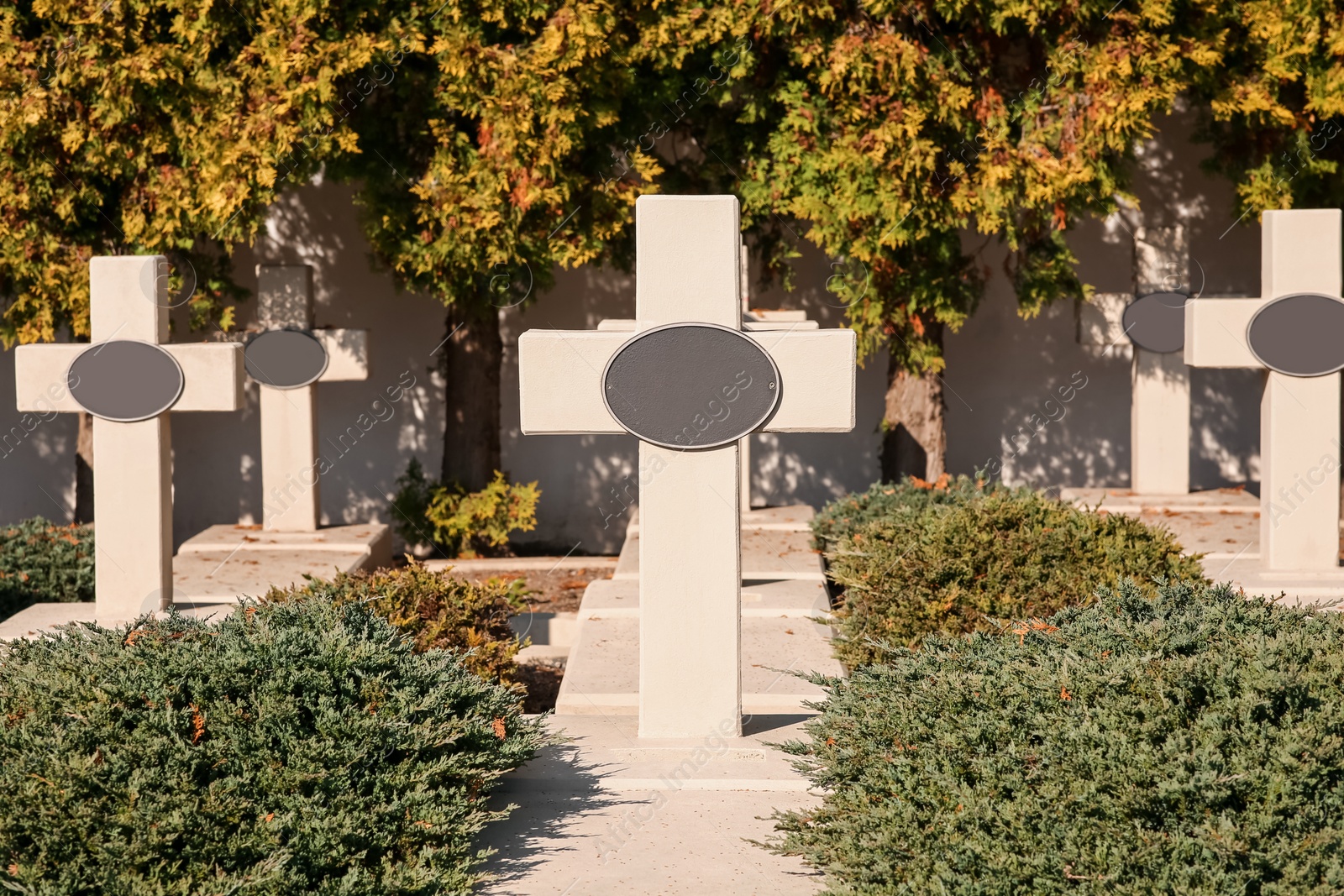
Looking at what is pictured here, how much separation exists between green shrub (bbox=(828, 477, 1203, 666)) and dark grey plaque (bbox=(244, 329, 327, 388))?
224 inches

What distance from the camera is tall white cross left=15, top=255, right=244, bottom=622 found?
23.7ft

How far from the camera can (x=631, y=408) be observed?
4914 millimetres

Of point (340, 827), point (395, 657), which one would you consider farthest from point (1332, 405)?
point (340, 827)

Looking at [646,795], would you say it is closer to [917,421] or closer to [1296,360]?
[1296,360]

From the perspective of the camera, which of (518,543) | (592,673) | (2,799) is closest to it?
(2,799)

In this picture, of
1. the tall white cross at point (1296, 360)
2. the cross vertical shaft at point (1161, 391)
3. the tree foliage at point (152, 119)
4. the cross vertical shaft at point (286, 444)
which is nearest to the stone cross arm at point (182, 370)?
the tree foliage at point (152, 119)

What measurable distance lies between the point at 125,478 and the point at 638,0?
5.08 metres

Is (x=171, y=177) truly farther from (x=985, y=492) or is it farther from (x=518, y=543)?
(x=985, y=492)

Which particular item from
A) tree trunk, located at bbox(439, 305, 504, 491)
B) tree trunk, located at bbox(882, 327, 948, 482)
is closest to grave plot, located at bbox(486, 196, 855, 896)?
tree trunk, located at bbox(882, 327, 948, 482)

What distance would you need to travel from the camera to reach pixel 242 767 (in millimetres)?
3664

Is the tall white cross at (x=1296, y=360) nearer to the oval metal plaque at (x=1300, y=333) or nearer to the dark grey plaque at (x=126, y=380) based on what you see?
the oval metal plaque at (x=1300, y=333)

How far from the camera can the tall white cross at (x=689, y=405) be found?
489 cm

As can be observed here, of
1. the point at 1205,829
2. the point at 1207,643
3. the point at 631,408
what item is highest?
the point at 631,408

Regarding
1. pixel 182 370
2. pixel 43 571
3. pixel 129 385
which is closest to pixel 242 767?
pixel 182 370
